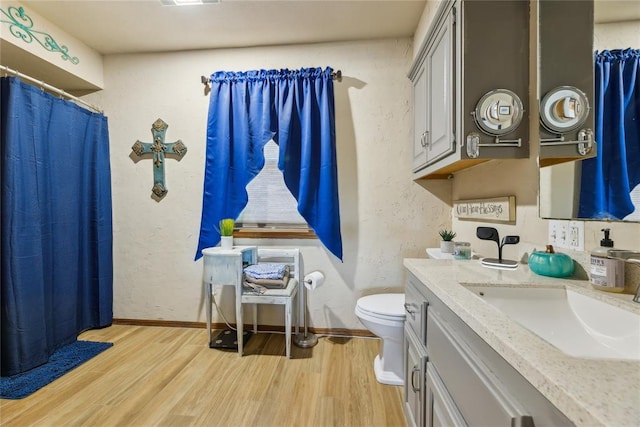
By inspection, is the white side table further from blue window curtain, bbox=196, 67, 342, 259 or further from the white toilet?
the white toilet

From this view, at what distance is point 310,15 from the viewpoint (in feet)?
6.42

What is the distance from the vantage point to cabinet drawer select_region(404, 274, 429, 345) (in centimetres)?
106

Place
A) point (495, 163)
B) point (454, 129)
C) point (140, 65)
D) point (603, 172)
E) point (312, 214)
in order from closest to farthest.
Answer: point (603, 172)
point (454, 129)
point (495, 163)
point (312, 214)
point (140, 65)

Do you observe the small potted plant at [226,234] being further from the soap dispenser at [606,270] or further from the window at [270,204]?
the soap dispenser at [606,270]

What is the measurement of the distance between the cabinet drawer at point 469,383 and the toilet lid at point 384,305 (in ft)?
2.20

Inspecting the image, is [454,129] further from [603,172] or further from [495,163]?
[603,172]

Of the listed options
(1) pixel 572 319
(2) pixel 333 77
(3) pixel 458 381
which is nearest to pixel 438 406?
(3) pixel 458 381

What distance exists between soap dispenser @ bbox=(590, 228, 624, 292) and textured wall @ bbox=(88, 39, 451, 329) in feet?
4.52

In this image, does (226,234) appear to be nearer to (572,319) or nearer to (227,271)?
(227,271)

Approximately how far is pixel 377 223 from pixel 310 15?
5.39ft

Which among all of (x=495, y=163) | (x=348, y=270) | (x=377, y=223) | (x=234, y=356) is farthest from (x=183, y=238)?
(x=495, y=163)

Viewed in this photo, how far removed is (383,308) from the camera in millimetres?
1700

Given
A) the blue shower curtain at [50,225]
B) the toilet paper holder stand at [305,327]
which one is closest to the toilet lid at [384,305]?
the toilet paper holder stand at [305,327]

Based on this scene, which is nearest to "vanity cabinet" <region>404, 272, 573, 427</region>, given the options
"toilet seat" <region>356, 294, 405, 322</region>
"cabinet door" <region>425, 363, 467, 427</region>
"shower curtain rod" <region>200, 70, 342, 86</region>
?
"cabinet door" <region>425, 363, 467, 427</region>
